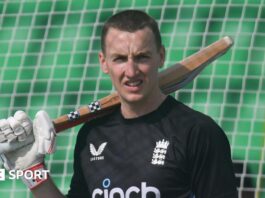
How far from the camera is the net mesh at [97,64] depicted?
388 cm

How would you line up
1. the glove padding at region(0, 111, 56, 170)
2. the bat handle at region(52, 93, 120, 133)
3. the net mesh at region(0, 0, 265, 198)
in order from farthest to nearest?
the net mesh at region(0, 0, 265, 198) → the bat handle at region(52, 93, 120, 133) → the glove padding at region(0, 111, 56, 170)

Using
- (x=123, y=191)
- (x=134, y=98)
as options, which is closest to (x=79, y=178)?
(x=123, y=191)

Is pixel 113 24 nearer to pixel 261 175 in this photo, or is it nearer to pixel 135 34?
pixel 135 34

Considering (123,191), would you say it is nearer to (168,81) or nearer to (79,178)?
(79,178)

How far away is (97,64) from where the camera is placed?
13.9 feet

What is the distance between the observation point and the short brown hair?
2316mm

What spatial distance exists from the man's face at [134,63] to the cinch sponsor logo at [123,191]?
202 mm

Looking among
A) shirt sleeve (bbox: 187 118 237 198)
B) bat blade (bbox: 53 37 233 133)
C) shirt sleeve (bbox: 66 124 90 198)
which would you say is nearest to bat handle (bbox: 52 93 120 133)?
bat blade (bbox: 53 37 233 133)

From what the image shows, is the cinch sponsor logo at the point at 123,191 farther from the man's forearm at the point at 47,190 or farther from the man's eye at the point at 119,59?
the man's eye at the point at 119,59

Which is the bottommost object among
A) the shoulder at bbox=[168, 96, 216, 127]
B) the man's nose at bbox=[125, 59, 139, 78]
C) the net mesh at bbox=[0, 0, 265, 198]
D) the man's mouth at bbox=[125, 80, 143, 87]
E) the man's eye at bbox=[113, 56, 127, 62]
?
the net mesh at bbox=[0, 0, 265, 198]

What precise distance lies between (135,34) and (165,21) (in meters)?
1.97

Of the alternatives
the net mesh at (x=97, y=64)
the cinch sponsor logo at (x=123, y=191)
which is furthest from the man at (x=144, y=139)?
the net mesh at (x=97, y=64)

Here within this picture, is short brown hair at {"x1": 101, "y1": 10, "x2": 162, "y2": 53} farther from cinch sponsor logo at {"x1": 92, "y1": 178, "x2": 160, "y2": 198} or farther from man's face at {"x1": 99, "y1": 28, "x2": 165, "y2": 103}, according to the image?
cinch sponsor logo at {"x1": 92, "y1": 178, "x2": 160, "y2": 198}

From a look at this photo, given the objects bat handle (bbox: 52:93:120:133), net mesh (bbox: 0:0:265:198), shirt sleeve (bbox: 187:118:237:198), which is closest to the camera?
shirt sleeve (bbox: 187:118:237:198)
